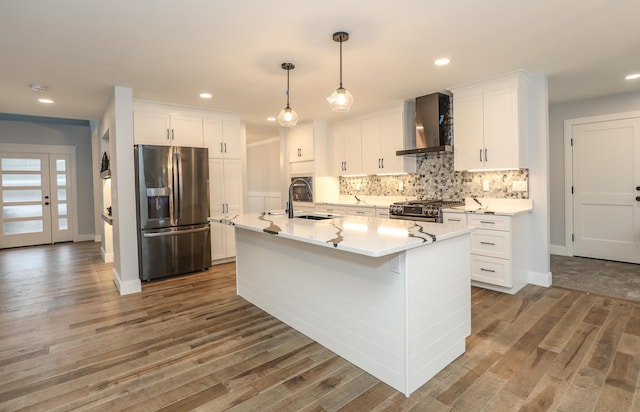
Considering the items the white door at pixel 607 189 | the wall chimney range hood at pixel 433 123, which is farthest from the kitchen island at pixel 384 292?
the white door at pixel 607 189

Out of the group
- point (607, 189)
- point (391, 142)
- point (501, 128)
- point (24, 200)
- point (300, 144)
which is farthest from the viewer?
point (24, 200)

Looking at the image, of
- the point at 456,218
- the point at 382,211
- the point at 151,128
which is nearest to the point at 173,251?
the point at 151,128

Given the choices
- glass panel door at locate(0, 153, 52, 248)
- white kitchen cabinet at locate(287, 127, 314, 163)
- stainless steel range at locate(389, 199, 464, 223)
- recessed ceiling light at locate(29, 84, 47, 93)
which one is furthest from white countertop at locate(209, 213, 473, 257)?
glass panel door at locate(0, 153, 52, 248)

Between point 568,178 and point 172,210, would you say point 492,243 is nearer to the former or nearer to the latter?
point 568,178

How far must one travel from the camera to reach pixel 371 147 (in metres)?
5.29

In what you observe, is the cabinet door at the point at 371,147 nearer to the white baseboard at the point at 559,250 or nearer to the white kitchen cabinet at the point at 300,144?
the white kitchen cabinet at the point at 300,144

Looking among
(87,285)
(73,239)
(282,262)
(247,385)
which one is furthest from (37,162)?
(247,385)

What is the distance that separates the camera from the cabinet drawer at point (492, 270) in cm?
354

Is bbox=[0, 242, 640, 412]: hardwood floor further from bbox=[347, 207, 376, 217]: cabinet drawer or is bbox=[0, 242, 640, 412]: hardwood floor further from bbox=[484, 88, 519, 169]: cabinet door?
bbox=[347, 207, 376, 217]: cabinet drawer

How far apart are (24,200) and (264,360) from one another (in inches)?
287

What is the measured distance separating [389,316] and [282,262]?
1195mm

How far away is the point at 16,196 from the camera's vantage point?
6.88m

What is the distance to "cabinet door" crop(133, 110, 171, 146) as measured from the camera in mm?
4480

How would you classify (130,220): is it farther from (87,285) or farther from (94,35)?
(94,35)
